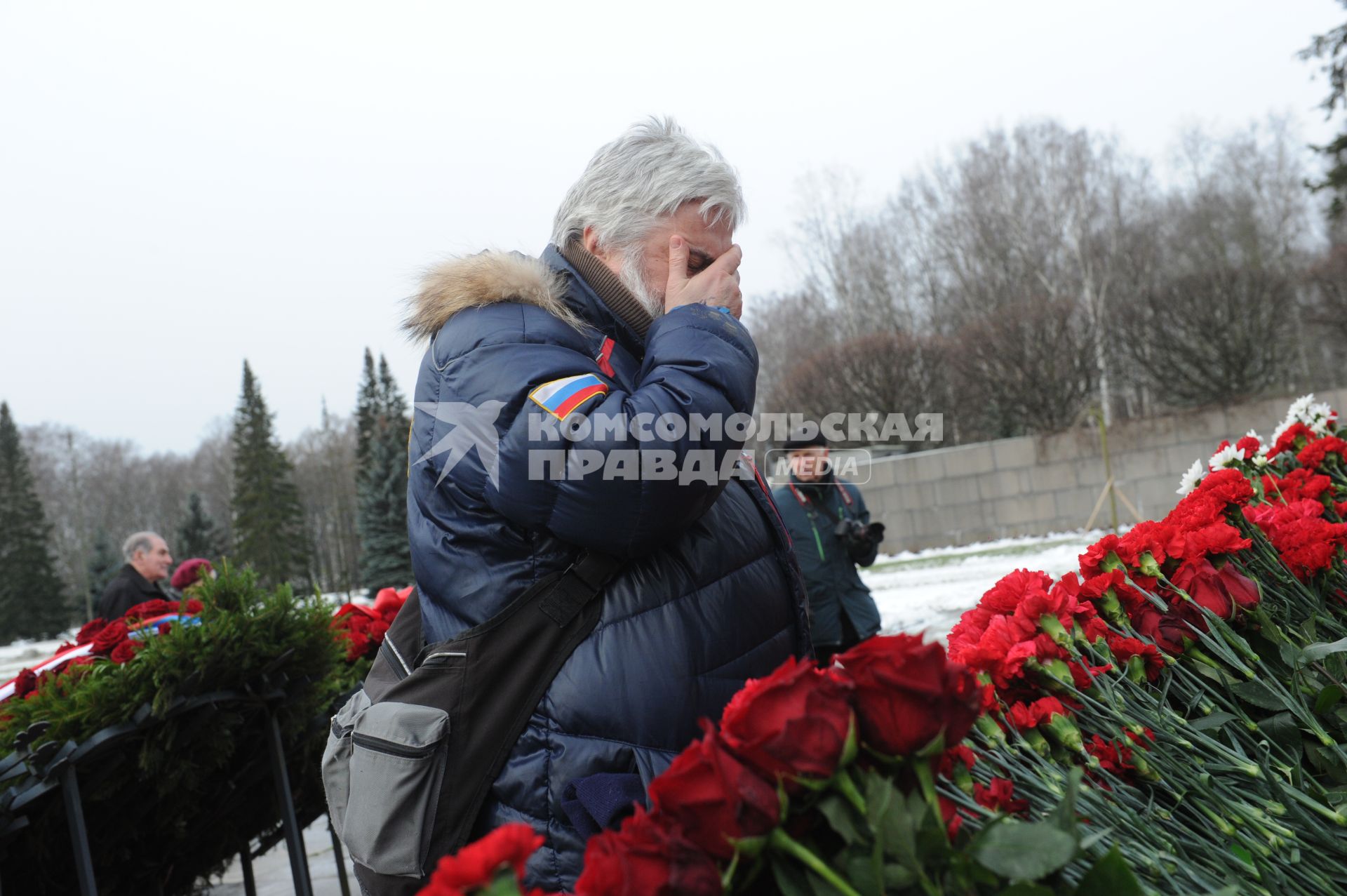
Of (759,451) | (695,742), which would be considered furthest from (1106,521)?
(695,742)

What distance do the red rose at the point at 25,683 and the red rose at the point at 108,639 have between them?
0.17 m

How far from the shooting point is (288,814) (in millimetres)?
2861

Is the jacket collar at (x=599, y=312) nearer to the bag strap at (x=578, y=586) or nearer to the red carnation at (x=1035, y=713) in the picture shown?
the bag strap at (x=578, y=586)

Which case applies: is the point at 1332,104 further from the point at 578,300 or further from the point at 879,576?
the point at 578,300

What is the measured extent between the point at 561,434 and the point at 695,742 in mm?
675

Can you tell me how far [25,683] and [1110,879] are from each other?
2.97m

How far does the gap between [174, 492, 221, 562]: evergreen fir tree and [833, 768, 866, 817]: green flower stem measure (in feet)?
136

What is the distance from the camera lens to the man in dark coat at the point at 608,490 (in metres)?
1.36

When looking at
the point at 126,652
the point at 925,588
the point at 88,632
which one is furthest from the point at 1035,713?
the point at 925,588

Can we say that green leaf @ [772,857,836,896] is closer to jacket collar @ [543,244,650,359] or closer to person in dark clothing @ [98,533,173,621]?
jacket collar @ [543,244,650,359]

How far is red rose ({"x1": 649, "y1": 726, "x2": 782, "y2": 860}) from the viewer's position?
683mm

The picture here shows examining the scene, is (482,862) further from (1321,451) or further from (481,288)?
(1321,451)

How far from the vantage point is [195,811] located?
2924mm

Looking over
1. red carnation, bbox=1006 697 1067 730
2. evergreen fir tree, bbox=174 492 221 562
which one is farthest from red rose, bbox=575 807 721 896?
evergreen fir tree, bbox=174 492 221 562
